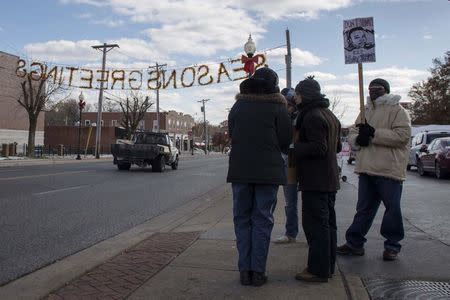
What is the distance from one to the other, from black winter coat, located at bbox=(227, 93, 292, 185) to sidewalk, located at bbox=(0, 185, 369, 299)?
2.98 feet

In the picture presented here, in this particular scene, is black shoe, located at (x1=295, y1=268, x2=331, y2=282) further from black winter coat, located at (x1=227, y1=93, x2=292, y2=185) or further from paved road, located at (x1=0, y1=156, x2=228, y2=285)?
paved road, located at (x1=0, y1=156, x2=228, y2=285)

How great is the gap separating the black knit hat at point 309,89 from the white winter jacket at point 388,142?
3.25 feet

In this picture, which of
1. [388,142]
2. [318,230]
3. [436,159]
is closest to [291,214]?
[388,142]

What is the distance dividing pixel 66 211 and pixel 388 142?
247 inches

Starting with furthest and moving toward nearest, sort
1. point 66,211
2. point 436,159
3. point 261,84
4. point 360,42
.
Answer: point 436,159 → point 66,211 → point 360,42 → point 261,84

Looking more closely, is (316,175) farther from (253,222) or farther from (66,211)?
(66,211)

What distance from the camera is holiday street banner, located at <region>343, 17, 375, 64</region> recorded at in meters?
6.27

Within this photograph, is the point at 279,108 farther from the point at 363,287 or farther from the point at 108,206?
the point at 108,206

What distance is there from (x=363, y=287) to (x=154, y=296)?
5.68 feet

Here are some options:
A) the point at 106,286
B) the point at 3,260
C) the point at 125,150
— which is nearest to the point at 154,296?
the point at 106,286

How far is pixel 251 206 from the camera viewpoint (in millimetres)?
4566

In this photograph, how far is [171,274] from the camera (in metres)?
4.66

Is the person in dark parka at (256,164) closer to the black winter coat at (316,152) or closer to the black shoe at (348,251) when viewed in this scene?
the black winter coat at (316,152)

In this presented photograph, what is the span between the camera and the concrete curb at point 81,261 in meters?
4.32
